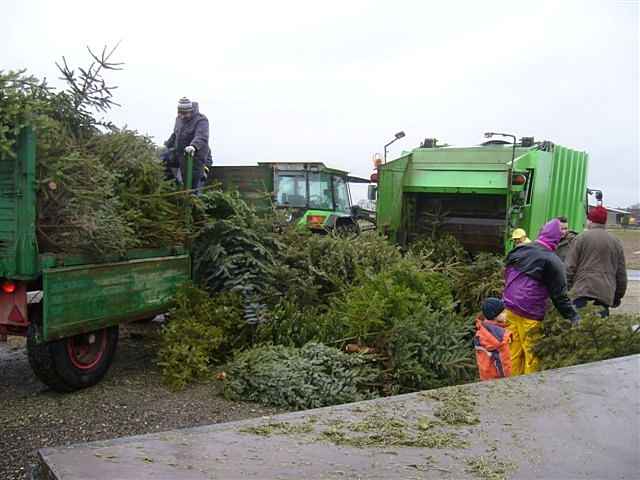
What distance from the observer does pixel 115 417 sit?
15.2 ft

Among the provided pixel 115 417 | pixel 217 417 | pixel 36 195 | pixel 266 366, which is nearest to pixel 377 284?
pixel 266 366

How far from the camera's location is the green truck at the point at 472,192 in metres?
9.07

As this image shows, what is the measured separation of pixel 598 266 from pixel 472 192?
2794 millimetres

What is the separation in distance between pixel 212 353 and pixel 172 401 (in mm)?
809

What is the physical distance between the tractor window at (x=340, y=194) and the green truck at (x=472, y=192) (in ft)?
12.9

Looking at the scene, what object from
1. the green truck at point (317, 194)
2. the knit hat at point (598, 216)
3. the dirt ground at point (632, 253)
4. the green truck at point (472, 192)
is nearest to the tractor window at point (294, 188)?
the green truck at point (317, 194)

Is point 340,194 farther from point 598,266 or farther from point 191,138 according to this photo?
point 598,266

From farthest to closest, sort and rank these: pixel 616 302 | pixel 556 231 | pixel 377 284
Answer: pixel 616 302 → pixel 377 284 → pixel 556 231

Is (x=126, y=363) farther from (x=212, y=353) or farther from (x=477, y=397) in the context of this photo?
Result: (x=477, y=397)

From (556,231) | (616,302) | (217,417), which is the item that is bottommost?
(217,417)

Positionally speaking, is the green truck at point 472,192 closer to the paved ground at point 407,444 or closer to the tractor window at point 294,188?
the tractor window at point 294,188

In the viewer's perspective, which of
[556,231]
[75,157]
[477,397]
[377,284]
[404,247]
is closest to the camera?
[477,397]

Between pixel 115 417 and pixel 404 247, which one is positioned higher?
pixel 404 247

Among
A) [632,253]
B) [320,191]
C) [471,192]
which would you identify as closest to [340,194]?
[320,191]
